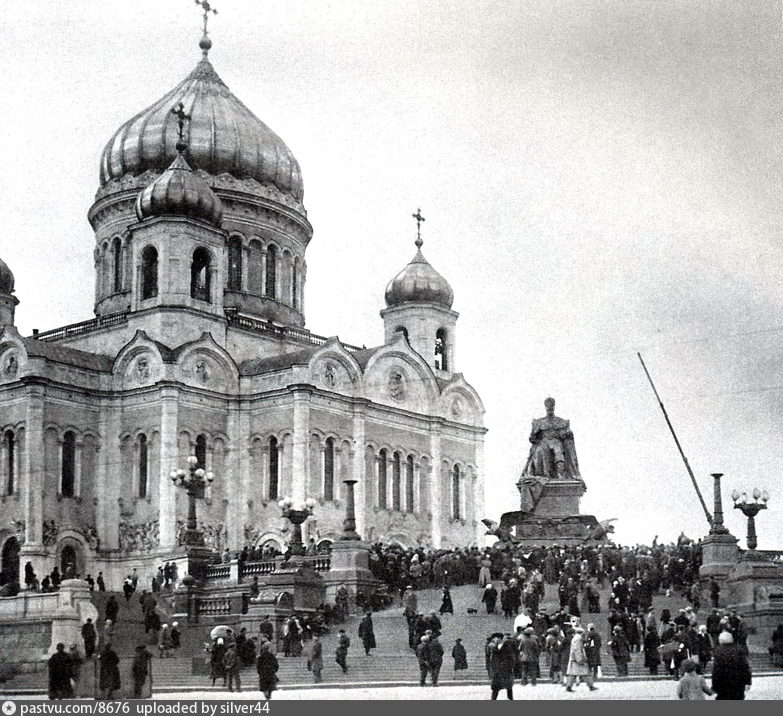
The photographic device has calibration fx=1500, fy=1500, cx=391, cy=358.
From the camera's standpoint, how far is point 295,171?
49.4m

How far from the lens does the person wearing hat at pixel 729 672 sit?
1558cm

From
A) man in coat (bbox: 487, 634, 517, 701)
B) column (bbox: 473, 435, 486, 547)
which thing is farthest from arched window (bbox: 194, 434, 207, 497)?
man in coat (bbox: 487, 634, 517, 701)

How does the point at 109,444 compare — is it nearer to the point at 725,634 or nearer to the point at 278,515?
the point at 278,515

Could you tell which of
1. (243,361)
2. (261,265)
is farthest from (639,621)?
(261,265)

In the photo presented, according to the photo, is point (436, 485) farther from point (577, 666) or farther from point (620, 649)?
point (577, 666)

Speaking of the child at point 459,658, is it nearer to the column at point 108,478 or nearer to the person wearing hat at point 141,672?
the person wearing hat at point 141,672

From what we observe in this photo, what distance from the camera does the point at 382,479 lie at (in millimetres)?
45031

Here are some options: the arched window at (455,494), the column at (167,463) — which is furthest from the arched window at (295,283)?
the column at (167,463)

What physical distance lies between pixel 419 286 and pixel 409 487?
768 centimetres

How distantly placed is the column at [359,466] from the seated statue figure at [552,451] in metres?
9.85

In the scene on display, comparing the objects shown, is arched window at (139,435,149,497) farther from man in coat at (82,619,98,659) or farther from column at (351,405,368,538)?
man in coat at (82,619,98,659)

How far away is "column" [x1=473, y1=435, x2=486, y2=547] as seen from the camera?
4825cm

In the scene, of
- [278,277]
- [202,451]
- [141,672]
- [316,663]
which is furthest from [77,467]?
[141,672]
